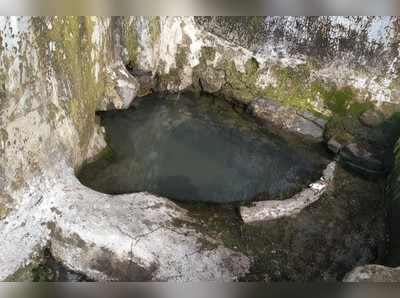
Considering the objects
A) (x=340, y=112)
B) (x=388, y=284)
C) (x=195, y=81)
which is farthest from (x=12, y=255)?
(x=340, y=112)

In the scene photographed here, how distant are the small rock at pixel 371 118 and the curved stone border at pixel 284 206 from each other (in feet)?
8.59

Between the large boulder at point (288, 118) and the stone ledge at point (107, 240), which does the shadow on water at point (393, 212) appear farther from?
the stone ledge at point (107, 240)

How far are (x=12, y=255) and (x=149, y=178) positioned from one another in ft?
10.2

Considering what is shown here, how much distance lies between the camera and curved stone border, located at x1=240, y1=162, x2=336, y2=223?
658 centimetres

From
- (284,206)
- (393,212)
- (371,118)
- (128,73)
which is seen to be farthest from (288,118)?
(128,73)

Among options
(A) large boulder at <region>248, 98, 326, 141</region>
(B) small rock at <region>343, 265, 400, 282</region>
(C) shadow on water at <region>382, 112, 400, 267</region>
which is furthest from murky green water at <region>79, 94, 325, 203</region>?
(B) small rock at <region>343, 265, 400, 282</region>

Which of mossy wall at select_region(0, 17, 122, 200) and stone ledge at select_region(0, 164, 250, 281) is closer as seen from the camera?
mossy wall at select_region(0, 17, 122, 200)

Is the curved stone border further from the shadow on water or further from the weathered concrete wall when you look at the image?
the weathered concrete wall

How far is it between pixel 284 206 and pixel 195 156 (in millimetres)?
2426

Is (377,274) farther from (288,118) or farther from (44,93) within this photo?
(288,118)

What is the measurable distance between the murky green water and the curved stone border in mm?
486

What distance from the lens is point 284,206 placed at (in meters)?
6.88

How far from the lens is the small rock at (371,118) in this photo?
9422 mm

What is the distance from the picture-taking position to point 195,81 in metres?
11.0
